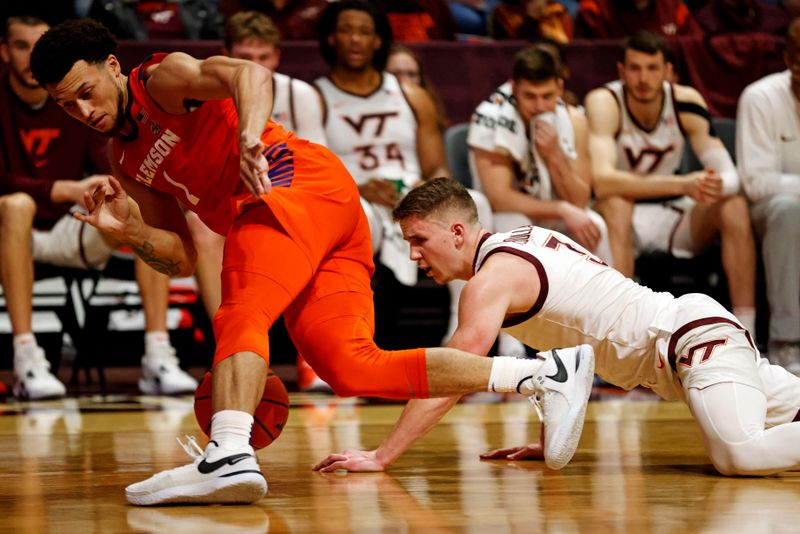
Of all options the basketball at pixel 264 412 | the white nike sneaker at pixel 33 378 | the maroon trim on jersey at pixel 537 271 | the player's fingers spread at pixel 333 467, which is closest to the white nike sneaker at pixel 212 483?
the basketball at pixel 264 412

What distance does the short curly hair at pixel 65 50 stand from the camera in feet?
10.8

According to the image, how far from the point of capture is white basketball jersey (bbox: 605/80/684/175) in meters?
6.63

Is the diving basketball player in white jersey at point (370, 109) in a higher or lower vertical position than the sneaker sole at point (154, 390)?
higher

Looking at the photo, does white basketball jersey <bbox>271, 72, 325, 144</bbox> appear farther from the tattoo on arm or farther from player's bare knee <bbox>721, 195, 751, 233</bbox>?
the tattoo on arm

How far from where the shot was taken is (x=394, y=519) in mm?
2738

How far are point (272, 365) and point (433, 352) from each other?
4.13 m

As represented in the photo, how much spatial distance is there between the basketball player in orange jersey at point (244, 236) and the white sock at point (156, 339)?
7.93 feet

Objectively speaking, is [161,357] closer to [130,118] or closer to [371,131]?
[371,131]

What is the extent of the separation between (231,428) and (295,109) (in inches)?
139

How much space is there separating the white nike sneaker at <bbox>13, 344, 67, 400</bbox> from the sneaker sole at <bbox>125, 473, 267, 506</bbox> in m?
3.03

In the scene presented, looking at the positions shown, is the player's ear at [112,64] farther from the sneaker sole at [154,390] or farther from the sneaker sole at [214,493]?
the sneaker sole at [154,390]

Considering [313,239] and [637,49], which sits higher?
[637,49]

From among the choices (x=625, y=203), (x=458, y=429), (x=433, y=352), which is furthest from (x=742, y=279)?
(x=433, y=352)

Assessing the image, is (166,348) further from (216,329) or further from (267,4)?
(216,329)
